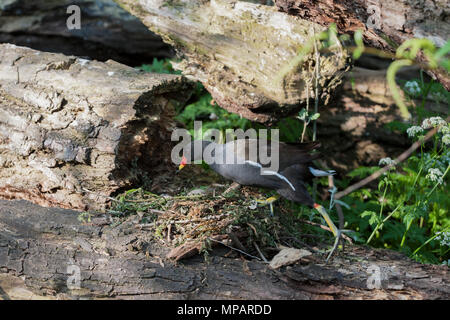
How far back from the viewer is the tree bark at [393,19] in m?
2.77

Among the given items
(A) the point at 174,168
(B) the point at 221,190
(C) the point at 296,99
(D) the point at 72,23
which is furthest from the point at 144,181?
(D) the point at 72,23

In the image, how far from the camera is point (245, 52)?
14.6ft

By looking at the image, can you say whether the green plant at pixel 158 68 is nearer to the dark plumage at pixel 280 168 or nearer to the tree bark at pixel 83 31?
the tree bark at pixel 83 31

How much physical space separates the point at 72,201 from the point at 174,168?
1117mm

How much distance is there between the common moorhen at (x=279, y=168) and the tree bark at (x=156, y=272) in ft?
2.04

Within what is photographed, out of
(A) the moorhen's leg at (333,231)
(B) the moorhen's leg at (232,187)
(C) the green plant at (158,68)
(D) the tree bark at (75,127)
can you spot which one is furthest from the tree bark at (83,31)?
(A) the moorhen's leg at (333,231)

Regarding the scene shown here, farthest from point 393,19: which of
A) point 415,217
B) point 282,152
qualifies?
point 415,217

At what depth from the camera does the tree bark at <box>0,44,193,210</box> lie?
3.93 meters

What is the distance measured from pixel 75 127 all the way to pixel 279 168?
1.81 metres

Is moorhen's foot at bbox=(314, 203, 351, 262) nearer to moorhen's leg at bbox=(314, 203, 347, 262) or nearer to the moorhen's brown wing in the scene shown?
moorhen's leg at bbox=(314, 203, 347, 262)

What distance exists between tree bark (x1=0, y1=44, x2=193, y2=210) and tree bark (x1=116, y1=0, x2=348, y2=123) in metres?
0.46

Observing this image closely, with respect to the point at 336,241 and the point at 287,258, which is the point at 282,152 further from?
the point at 287,258

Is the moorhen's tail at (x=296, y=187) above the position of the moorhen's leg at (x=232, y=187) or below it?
above

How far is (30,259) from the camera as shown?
3191 millimetres
